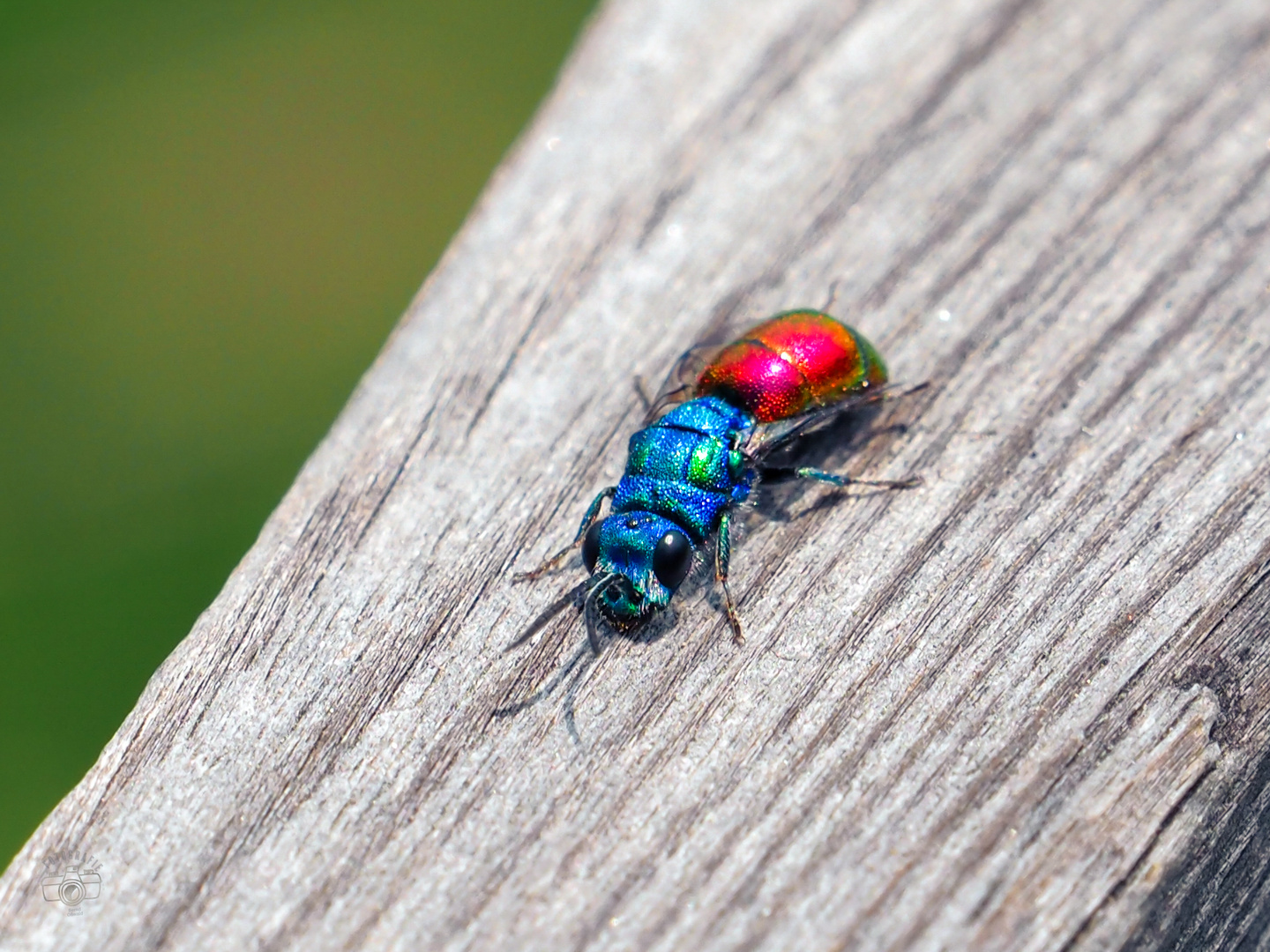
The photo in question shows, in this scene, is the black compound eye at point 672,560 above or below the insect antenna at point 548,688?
above

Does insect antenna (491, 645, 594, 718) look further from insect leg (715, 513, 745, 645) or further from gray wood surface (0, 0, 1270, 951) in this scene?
insect leg (715, 513, 745, 645)

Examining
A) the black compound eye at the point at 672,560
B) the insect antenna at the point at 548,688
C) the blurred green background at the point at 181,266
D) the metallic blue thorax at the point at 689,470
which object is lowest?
the blurred green background at the point at 181,266

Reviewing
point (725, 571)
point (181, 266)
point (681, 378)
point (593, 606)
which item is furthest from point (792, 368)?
point (181, 266)

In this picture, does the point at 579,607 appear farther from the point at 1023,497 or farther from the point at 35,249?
the point at 35,249

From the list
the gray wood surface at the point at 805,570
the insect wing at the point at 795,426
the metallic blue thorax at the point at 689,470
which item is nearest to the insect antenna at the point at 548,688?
the gray wood surface at the point at 805,570

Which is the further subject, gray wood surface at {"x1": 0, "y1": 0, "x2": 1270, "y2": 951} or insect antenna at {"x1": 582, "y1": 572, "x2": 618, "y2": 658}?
insect antenna at {"x1": 582, "y1": 572, "x2": 618, "y2": 658}

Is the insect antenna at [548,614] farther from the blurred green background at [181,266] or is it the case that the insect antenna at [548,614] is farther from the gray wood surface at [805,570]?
the blurred green background at [181,266]

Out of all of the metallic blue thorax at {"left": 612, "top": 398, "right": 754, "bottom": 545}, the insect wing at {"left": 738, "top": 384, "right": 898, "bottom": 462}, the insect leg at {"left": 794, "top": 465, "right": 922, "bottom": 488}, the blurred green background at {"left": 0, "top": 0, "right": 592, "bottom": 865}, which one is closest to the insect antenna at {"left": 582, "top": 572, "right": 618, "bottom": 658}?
the metallic blue thorax at {"left": 612, "top": 398, "right": 754, "bottom": 545}
